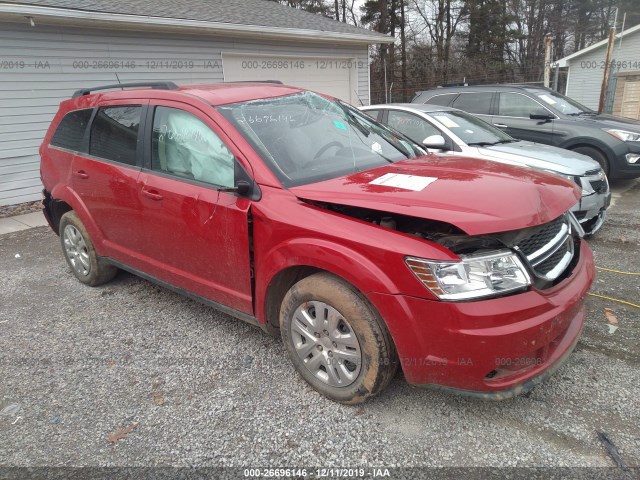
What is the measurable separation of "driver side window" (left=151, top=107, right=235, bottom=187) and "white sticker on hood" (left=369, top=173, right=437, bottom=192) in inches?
36.5

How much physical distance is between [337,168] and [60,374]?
2.32 metres

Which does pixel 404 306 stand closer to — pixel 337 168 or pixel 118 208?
pixel 337 168

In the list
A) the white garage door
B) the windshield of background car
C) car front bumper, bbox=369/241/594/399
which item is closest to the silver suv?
the windshield of background car

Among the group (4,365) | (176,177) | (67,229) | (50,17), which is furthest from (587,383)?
(50,17)

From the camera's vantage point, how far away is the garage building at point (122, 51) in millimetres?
7340

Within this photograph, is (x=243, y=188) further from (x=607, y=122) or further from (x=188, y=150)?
(x=607, y=122)

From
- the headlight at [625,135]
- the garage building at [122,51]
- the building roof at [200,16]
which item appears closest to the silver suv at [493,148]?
the headlight at [625,135]

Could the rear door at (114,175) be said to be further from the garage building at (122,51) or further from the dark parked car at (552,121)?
the dark parked car at (552,121)

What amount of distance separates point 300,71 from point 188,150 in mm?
9532

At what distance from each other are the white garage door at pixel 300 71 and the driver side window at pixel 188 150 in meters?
7.72

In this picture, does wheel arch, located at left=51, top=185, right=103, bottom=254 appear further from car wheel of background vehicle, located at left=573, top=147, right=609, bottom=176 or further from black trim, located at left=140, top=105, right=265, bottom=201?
car wheel of background vehicle, located at left=573, top=147, right=609, bottom=176

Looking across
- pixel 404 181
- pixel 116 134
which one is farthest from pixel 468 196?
pixel 116 134

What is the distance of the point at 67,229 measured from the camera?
169 inches

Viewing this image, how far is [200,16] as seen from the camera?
9.45 m
